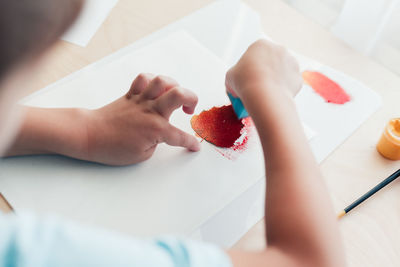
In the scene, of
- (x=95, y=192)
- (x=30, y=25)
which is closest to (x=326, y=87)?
(x=95, y=192)

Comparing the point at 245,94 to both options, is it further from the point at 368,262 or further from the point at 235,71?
the point at 368,262

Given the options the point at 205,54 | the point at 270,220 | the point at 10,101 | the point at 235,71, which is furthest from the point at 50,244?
the point at 205,54

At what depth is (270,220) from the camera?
429 millimetres

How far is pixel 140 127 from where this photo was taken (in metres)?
0.57

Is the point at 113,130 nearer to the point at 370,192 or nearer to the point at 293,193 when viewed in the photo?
the point at 293,193

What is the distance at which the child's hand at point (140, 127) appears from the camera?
56cm

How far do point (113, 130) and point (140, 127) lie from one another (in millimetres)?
43

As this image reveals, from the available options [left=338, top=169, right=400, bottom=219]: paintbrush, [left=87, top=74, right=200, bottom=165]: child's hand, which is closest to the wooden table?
[left=338, top=169, right=400, bottom=219]: paintbrush

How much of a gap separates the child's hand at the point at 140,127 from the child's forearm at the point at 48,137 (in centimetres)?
2

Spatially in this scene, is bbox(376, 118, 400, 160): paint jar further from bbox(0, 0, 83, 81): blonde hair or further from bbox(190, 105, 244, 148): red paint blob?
bbox(0, 0, 83, 81): blonde hair

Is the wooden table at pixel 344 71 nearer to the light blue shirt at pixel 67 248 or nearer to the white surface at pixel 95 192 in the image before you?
the white surface at pixel 95 192

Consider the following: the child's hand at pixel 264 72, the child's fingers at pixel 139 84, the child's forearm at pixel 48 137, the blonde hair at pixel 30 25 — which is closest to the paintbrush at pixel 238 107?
the child's hand at pixel 264 72

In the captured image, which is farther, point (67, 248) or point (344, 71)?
point (344, 71)

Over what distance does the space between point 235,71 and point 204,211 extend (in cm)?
21
